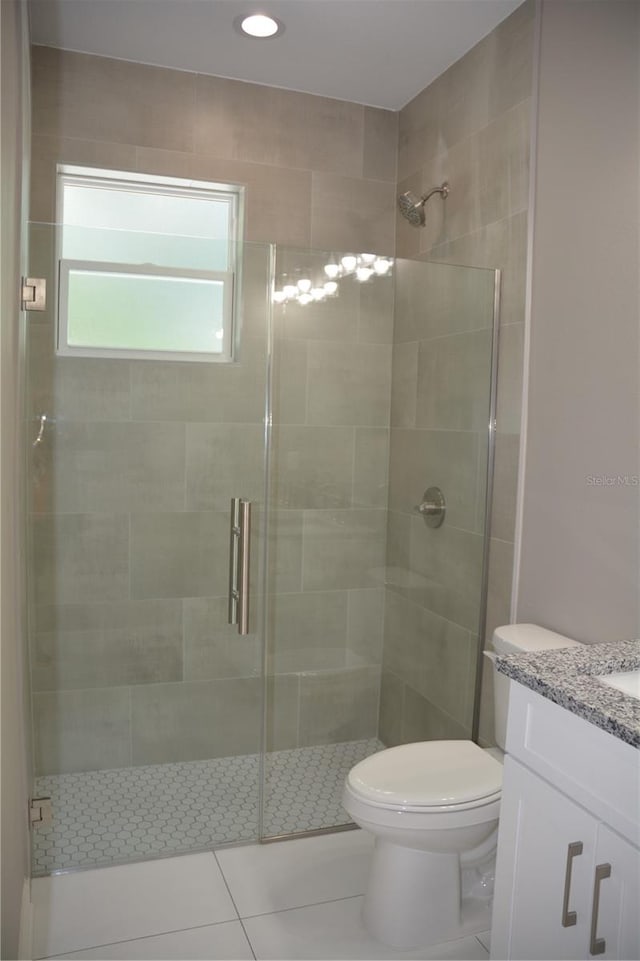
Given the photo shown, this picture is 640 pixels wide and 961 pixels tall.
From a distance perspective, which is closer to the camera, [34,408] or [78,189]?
[34,408]

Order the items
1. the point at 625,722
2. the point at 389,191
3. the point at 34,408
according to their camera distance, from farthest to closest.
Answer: the point at 389,191 < the point at 34,408 < the point at 625,722

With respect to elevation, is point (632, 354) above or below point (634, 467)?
above

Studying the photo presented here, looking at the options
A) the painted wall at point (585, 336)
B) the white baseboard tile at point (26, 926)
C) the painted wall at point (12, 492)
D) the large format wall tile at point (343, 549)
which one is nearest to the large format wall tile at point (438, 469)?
the large format wall tile at point (343, 549)

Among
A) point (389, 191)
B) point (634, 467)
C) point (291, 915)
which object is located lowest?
point (291, 915)

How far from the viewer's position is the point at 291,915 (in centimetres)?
198

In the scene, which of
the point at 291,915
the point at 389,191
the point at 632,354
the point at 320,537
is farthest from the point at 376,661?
the point at 389,191

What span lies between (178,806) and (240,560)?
2.75 feet

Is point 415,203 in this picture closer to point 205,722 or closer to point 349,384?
point 349,384

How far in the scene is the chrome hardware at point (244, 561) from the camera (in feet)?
7.80

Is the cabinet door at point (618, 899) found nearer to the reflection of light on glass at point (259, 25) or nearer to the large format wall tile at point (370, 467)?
the large format wall tile at point (370, 467)

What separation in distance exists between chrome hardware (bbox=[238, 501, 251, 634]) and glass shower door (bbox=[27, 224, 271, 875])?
35mm

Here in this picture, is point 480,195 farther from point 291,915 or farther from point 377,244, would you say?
point 291,915

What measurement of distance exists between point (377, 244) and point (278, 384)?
967 millimetres

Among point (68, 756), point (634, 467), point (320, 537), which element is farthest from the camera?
point (320, 537)
